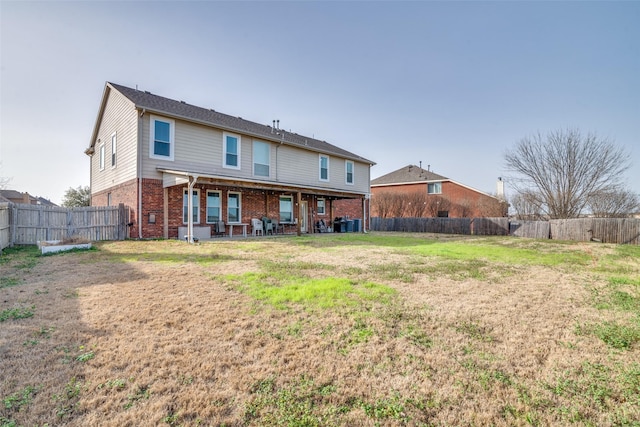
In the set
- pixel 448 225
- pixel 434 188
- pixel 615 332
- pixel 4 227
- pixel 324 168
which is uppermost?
pixel 324 168

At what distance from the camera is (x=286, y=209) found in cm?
1642

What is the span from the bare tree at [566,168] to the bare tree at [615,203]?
0.37 metres

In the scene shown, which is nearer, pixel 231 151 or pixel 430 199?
pixel 231 151

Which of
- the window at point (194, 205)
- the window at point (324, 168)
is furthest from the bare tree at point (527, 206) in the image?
the window at point (194, 205)

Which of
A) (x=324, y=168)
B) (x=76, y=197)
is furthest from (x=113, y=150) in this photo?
(x=76, y=197)

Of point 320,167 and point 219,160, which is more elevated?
point 320,167

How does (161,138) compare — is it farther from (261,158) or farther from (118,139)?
(261,158)

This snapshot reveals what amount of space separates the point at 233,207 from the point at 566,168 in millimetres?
21539

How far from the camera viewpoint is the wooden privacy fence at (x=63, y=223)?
10.3 meters

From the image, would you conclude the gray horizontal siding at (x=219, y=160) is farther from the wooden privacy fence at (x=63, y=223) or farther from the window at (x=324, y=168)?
the wooden privacy fence at (x=63, y=223)

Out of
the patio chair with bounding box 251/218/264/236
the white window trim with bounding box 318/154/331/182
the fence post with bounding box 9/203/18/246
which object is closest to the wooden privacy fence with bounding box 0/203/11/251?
the fence post with bounding box 9/203/18/246

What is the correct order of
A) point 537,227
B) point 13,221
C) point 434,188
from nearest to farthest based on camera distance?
1. point 13,221
2. point 537,227
3. point 434,188

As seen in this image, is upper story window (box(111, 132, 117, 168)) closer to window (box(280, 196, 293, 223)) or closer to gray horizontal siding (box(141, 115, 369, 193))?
gray horizontal siding (box(141, 115, 369, 193))

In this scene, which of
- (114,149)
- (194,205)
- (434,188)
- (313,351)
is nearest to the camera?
(313,351)
